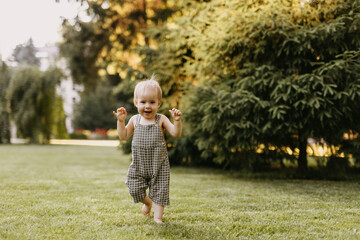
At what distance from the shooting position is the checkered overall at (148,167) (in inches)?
122

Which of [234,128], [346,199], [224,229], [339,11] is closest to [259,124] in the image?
[234,128]

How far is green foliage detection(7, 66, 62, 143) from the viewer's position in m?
16.3

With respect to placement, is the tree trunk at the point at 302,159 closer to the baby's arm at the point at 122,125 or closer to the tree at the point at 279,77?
the tree at the point at 279,77

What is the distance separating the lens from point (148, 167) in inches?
122

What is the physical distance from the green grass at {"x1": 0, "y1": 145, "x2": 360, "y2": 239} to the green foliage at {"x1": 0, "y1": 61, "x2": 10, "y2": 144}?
12.8 m

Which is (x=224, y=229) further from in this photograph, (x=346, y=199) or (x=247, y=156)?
(x=247, y=156)

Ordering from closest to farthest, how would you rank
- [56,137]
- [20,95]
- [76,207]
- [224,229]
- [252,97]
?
[224,229], [76,207], [252,97], [20,95], [56,137]

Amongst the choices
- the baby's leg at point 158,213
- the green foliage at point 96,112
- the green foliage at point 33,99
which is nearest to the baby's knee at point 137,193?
the baby's leg at point 158,213

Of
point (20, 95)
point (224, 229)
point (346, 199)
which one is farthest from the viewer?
point (20, 95)

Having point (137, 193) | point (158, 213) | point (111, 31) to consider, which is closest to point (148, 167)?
point (137, 193)

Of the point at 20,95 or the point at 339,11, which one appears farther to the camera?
the point at 20,95

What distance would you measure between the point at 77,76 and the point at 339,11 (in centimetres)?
1171

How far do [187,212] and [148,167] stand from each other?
731 mm

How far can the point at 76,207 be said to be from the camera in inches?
141
